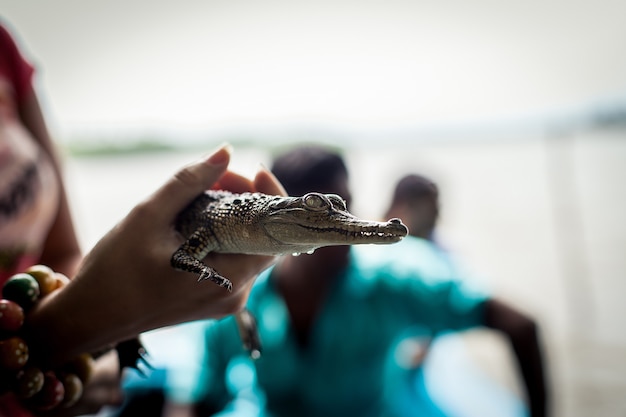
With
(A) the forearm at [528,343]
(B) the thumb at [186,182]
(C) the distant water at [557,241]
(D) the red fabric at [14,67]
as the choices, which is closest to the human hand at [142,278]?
(B) the thumb at [186,182]

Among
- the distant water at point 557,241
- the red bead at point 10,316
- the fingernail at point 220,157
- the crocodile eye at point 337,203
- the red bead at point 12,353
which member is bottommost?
the distant water at point 557,241

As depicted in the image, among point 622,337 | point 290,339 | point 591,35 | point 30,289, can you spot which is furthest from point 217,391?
point 622,337

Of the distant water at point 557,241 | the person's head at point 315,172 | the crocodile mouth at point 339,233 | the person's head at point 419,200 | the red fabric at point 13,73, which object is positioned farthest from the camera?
the distant water at point 557,241

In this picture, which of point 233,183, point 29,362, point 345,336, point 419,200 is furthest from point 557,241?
point 29,362

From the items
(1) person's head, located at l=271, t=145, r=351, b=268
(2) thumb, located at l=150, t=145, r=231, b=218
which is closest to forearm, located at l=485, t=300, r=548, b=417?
(1) person's head, located at l=271, t=145, r=351, b=268

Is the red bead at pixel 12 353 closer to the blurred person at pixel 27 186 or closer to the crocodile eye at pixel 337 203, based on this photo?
the blurred person at pixel 27 186

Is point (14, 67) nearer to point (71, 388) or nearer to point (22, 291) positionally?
point (22, 291)
